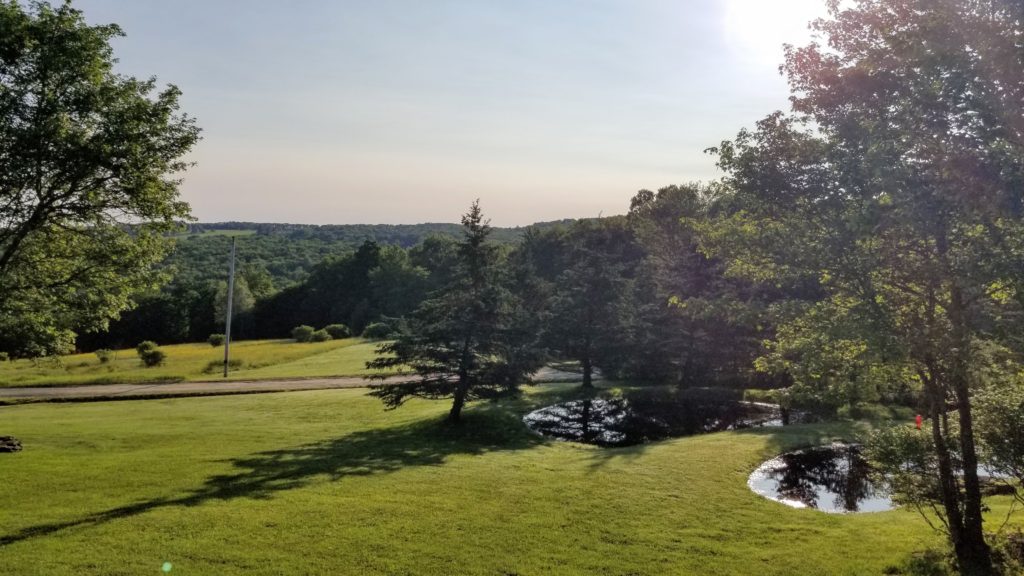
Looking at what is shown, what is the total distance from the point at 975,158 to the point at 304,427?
22142 millimetres

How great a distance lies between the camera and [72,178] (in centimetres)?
1424

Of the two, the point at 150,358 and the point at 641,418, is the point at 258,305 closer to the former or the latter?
the point at 150,358

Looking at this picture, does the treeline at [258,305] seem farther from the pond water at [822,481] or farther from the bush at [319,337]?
the pond water at [822,481]

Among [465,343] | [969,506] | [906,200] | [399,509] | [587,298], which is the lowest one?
[399,509]

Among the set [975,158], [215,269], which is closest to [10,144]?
[975,158]

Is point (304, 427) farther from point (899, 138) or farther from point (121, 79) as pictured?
point (899, 138)

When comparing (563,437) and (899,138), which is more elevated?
(899,138)

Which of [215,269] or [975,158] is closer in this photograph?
[975,158]

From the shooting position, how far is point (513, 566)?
1039 centimetres

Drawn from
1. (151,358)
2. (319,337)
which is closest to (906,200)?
(151,358)

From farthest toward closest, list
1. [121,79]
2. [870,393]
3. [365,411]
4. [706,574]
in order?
[365,411]
[121,79]
[870,393]
[706,574]

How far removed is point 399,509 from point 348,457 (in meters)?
6.03

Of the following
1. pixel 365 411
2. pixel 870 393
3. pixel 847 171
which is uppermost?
pixel 847 171

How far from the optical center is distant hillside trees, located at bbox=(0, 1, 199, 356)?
1344 centimetres
